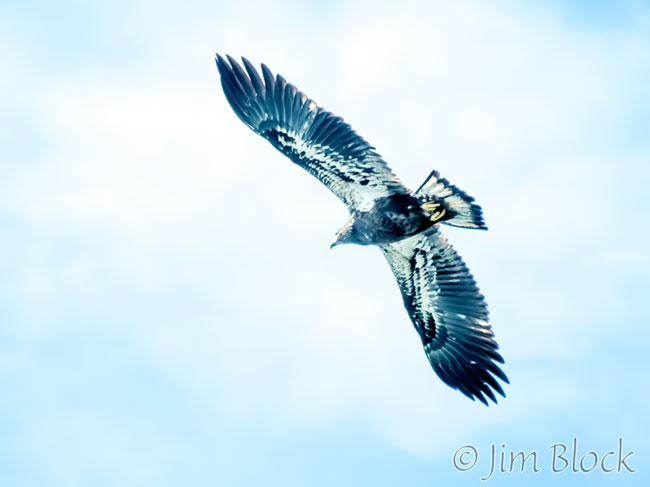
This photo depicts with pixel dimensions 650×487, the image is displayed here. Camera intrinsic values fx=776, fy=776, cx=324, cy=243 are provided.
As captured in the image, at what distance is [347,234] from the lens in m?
10.4

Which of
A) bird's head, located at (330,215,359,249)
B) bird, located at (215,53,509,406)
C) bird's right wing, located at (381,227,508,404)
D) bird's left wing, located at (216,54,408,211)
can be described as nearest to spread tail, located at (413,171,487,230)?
bird, located at (215,53,509,406)

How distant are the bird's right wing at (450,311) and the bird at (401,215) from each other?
1cm

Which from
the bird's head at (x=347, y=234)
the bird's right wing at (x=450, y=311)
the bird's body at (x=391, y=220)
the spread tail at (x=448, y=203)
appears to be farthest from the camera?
the bird's right wing at (x=450, y=311)

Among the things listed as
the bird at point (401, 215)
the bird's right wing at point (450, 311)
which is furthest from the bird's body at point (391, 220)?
the bird's right wing at point (450, 311)

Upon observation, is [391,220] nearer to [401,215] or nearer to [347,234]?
[401,215]

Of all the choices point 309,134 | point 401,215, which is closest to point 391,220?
point 401,215

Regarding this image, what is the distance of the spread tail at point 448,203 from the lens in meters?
9.40

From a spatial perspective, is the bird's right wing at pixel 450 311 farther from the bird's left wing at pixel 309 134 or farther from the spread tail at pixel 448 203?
the bird's left wing at pixel 309 134

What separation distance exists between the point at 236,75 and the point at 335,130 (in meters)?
1.61

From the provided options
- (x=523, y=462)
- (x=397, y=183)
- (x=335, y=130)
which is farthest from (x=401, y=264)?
(x=523, y=462)

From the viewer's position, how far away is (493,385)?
1040 centimetres

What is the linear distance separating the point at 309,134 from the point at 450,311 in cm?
322

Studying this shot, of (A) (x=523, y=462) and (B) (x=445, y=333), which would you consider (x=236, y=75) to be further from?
(A) (x=523, y=462)

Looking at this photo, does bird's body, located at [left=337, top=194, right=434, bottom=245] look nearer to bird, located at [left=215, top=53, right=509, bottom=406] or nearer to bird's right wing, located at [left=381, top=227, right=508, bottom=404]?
bird, located at [left=215, top=53, right=509, bottom=406]
